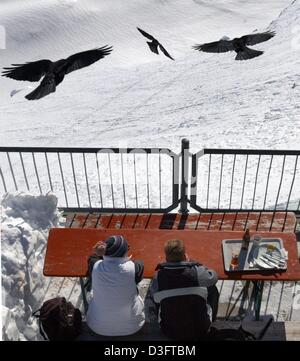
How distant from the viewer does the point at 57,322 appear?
4.39m

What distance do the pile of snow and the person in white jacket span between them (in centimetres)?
87

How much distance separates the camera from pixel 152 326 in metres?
4.63

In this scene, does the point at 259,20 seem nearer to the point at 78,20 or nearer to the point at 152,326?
the point at 78,20

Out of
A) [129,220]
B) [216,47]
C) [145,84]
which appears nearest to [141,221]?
[129,220]

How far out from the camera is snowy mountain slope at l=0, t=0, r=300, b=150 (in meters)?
11.1

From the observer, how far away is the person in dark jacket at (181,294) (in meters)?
4.24

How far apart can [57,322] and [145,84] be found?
9452 millimetres

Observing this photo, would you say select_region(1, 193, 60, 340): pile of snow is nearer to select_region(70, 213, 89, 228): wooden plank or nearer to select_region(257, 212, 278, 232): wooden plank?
select_region(70, 213, 89, 228): wooden plank

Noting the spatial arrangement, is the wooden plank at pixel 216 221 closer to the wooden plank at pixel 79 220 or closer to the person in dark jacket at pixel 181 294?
the wooden plank at pixel 79 220

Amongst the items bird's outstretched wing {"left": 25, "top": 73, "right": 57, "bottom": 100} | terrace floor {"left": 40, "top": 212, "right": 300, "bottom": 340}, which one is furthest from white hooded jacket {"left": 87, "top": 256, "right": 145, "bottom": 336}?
bird's outstretched wing {"left": 25, "top": 73, "right": 57, "bottom": 100}

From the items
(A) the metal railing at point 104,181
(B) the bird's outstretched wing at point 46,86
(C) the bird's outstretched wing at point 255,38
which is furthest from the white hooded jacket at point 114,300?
(C) the bird's outstretched wing at point 255,38

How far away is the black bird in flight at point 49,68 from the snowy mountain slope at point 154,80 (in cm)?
345

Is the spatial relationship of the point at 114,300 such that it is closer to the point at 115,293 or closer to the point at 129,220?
the point at 115,293

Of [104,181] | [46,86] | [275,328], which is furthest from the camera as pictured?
[104,181]
